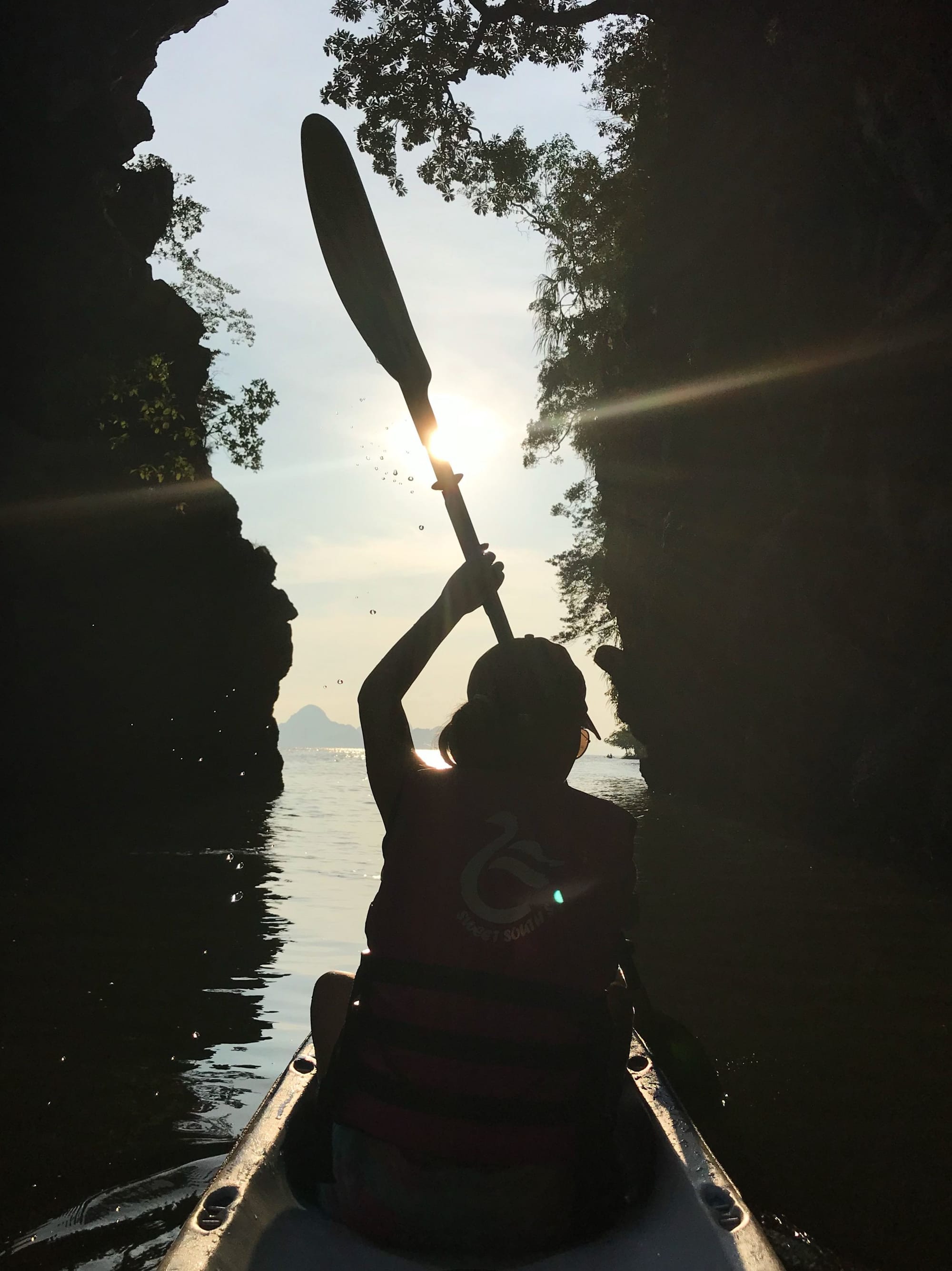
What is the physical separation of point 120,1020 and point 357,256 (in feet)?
13.3

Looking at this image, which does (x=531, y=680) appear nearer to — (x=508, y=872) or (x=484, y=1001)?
(x=508, y=872)

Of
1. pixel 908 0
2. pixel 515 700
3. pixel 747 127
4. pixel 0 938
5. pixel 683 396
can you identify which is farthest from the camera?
pixel 683 396

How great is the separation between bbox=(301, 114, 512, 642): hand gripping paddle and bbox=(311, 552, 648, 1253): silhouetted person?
6.99 feet

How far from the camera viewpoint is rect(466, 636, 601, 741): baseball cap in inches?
77.6

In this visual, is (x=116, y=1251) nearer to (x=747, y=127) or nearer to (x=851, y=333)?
(x=851, y=333)

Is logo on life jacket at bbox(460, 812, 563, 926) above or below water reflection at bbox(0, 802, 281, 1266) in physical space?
above

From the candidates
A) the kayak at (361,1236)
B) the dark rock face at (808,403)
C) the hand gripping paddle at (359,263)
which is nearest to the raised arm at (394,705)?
the kayak at (361,1236)

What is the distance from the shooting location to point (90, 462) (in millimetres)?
20031

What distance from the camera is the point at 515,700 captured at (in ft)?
6.47

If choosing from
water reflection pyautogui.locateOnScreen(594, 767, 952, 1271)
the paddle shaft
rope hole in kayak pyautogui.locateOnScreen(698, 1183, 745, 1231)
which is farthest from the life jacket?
water reflection pyautogui.locateOnScreen(594, 767, 952, 1271)

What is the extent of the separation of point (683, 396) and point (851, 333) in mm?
6465

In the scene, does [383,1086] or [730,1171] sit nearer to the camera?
[383,1086]

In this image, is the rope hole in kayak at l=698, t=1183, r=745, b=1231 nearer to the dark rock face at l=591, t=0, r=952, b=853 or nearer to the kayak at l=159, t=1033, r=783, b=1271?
the kayak at l=159, t=1033, r=783, b=1271

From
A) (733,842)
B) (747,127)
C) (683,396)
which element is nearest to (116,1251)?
(733,842)
